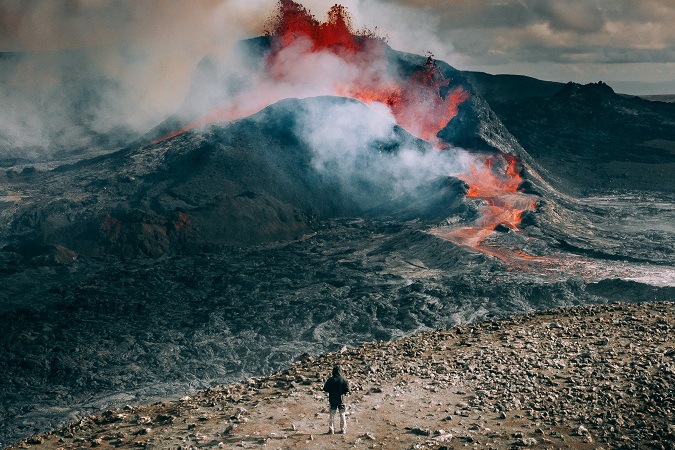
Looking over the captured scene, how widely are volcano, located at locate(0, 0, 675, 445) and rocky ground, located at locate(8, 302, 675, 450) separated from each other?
14304 millimetres

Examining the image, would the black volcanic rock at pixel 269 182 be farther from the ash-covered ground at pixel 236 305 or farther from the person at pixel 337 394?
the person at pixel 337 394

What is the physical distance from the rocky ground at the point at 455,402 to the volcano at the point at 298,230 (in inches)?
563

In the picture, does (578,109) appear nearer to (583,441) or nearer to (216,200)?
(216,200)

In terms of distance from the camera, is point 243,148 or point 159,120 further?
point 159,120

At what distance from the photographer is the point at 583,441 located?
16578mm

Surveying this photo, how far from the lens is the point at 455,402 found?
18828 mm

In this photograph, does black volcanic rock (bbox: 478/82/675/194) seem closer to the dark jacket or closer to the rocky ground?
the rocky ground

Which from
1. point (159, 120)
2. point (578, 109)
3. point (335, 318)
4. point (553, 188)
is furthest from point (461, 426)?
point (159, 120)

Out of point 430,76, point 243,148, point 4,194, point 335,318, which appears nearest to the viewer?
point 335,318

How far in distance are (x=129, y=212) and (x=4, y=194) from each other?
84.2 feet

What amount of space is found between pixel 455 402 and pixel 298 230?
4391 cm

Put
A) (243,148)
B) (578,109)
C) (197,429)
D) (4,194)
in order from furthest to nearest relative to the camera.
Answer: (578,109) < (4,194) < (243,148) < (197,429)

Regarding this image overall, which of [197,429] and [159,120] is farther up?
[159,120]

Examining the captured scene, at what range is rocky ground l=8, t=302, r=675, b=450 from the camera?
16.9 metres
